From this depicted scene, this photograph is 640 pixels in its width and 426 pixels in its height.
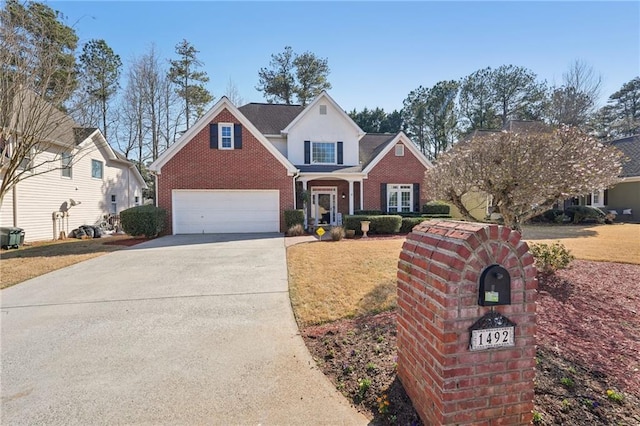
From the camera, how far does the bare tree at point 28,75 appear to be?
31.7ft

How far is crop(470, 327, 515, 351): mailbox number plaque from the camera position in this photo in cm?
213

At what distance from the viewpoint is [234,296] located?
5.82m

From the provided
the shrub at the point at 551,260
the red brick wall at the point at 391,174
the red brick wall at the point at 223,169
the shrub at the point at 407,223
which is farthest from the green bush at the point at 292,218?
the shrub at the point at 551,260

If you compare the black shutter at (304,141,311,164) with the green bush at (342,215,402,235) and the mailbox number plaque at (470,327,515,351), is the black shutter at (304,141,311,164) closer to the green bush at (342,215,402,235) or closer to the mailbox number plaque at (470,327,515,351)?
the green bush at (342,215,402,235)

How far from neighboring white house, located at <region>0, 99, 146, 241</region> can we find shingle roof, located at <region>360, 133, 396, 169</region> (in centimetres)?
1518

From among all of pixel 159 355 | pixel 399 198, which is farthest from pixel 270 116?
pixel 159 355

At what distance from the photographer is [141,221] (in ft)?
44.5

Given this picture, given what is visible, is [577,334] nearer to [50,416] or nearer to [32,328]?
[50,416]

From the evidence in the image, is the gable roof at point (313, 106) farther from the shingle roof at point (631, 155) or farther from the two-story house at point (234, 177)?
the shingle roof at point (631, 155)

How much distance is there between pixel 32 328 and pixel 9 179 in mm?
10206

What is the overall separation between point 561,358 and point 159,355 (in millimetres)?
4471

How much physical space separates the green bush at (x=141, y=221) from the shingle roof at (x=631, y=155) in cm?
2642

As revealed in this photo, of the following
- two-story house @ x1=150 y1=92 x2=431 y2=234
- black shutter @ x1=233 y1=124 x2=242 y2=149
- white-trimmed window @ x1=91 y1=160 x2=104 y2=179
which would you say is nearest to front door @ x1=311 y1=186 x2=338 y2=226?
two-story house @ x1=150 y1=92 x2=431 y2=234

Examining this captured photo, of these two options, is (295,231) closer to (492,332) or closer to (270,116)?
(270,116)
